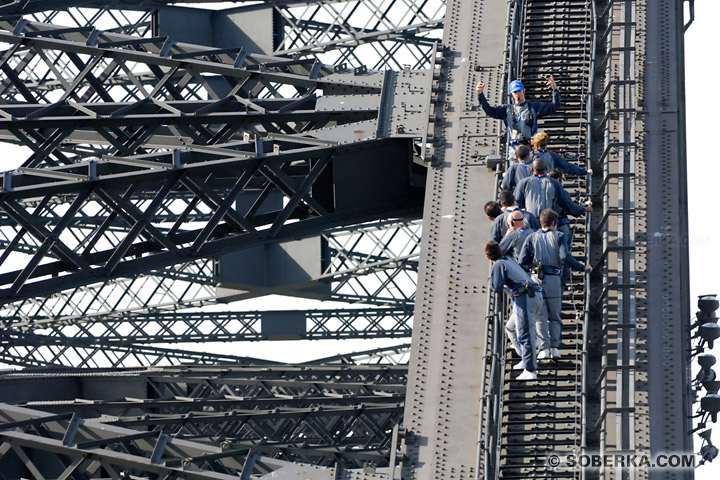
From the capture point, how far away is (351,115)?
27.5 meters

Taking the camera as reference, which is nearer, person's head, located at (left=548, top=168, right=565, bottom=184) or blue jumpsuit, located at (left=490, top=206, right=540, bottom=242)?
blue jumpsuit, located at (left=490, top=206, right=540, bottom=242)

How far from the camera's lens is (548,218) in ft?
69.0

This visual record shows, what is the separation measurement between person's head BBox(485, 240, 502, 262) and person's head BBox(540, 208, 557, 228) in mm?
795

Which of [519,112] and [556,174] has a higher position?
[519,112]

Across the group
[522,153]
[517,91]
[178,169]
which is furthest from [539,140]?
[178,169]

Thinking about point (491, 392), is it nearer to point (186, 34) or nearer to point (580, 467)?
point (580, 467)

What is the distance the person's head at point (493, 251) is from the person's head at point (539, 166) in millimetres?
1971

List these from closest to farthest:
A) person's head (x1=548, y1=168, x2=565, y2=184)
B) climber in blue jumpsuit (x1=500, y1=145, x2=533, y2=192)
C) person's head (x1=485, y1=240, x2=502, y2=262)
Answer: person's head (x1=485, y1=240, x2=502, y2=262), person's head (x1=548, y1=168, x2=565, y2=184), climber in blue jumpsuit (x1=500, y1=145, x2=533, y2=192)

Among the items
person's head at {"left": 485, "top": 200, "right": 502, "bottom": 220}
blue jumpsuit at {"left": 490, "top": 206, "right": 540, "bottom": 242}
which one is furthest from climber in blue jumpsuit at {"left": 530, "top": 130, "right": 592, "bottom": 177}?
blue jumpsuit at {"left": 490, "top": 206, "right": 540, "bottom": 242}

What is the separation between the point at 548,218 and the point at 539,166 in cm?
140

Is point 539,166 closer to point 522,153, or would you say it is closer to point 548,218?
point 522,153

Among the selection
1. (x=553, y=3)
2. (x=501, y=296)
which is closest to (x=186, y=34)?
(x=553, y=3)

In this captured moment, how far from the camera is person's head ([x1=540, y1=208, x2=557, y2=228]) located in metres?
21.0

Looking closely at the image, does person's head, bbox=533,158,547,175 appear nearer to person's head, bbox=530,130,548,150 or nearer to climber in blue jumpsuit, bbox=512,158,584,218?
climber in blue jumpsuit, bbox=512,158,584,218
